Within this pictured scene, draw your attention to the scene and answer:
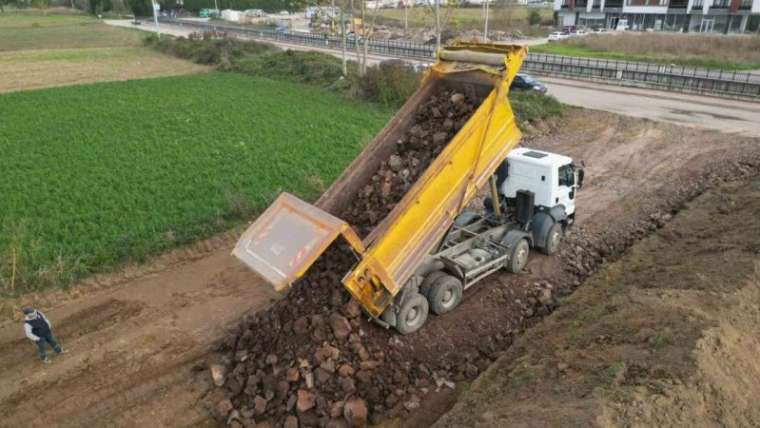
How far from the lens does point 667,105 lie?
25922 millimetres

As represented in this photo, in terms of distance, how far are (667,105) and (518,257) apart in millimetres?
20313

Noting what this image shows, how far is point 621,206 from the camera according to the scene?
563 inches

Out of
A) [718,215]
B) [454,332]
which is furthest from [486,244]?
[718,215]

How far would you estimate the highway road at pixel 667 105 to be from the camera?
22.4 meters

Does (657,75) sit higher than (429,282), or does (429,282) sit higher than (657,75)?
(657,75)

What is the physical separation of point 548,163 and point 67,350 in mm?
9841

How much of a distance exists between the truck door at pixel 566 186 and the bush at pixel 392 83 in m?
14.7

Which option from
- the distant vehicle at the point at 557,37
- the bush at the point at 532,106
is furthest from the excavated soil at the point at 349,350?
the distant vehicle at the point at 557,37

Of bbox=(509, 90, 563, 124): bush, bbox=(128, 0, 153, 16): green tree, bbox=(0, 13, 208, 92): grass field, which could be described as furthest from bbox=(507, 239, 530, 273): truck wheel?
bbox=(128, 0, 153, 16): green tree

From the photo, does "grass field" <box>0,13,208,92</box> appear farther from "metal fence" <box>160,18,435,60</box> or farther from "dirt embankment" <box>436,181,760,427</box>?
"dirt embankment" <box>436,181,760,427</box>

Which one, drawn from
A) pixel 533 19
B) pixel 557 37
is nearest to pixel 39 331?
pixel 557 37

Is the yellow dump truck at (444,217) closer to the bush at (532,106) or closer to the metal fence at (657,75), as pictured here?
the bush at (532,106)

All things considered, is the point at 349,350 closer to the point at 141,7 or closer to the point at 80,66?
the point at 80,66

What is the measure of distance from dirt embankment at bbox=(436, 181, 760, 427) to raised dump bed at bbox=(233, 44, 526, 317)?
2.36 m
